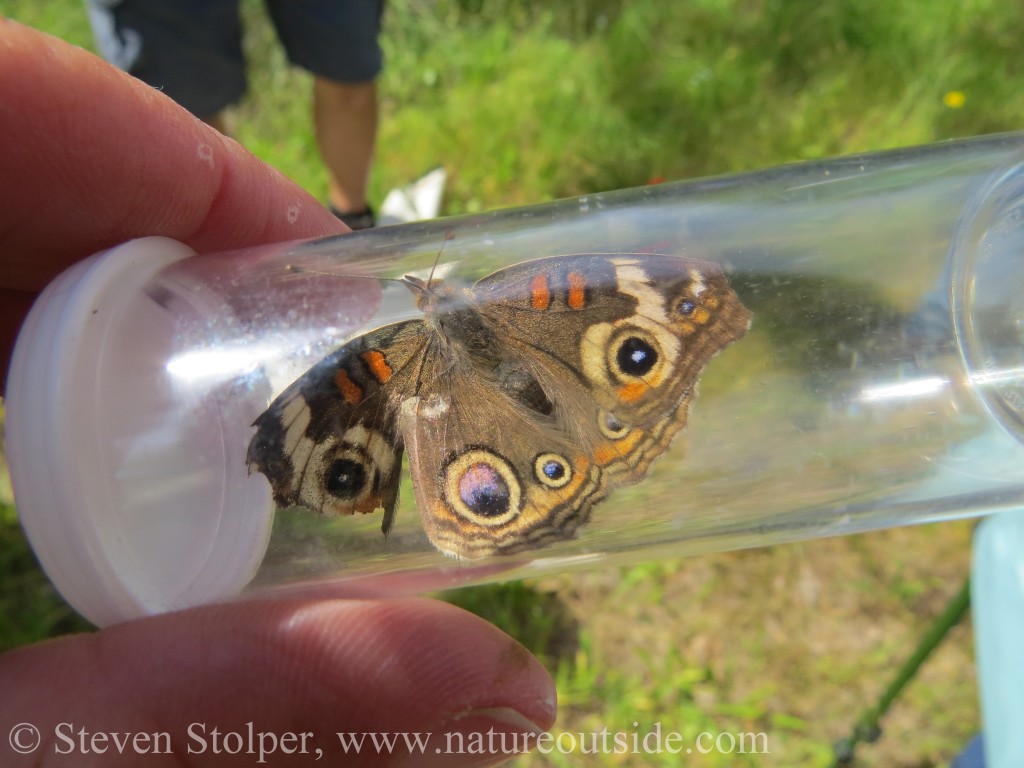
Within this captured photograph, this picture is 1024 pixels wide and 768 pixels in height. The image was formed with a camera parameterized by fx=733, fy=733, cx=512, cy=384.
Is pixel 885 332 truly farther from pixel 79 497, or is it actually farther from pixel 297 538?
pixel 79 497

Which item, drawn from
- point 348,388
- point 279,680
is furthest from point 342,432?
point 279,680

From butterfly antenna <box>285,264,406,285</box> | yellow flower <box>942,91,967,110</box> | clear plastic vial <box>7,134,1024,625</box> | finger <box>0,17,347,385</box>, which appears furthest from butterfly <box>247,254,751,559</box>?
yellow flower <box>942,91,967,110</box>

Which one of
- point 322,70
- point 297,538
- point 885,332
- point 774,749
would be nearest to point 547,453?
point 297,538

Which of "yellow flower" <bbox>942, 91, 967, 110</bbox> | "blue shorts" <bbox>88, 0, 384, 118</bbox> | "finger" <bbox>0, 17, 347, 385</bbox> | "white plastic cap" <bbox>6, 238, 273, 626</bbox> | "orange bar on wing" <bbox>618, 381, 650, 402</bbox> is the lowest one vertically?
"white plastic cap" <bbox>6, 238, 273, 626</bbox>

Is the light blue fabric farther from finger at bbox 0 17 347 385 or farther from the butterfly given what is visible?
finger at bbox 0 17 347 385

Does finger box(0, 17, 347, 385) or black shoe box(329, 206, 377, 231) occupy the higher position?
black shoe box(329, 206, 377, 231)
